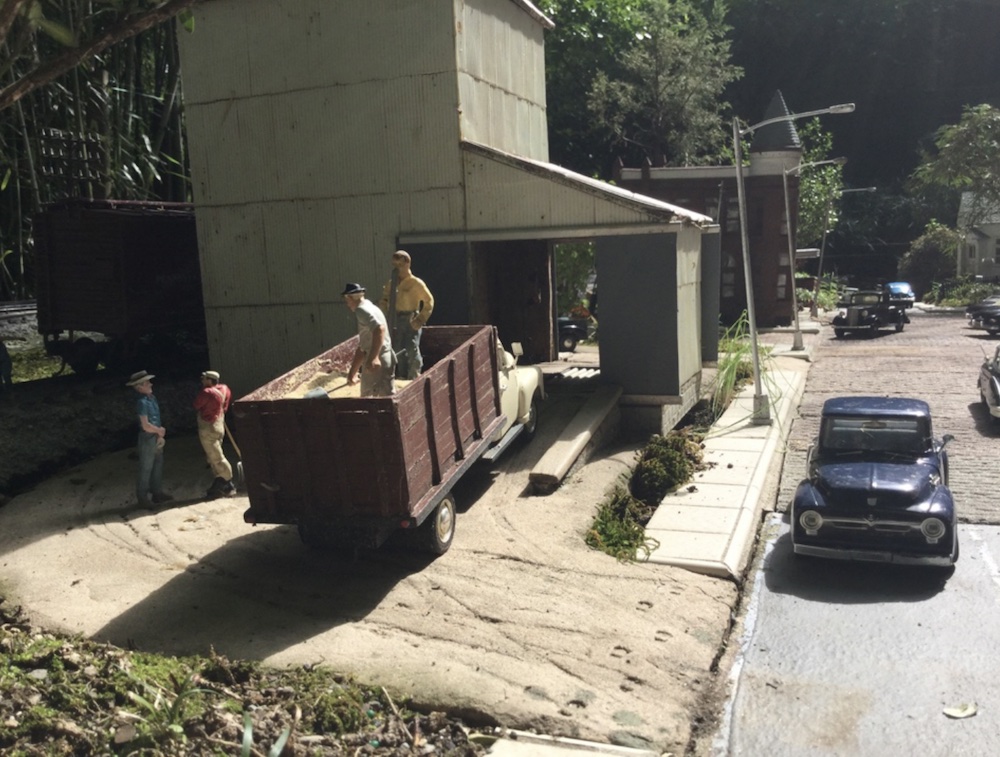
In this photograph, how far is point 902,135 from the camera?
216 feet

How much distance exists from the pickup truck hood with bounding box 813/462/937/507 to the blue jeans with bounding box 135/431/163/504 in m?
8.43

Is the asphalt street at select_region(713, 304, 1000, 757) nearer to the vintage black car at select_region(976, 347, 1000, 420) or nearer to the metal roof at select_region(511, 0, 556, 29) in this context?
the vintage black car at select_region(976, 347, 1000, 420)

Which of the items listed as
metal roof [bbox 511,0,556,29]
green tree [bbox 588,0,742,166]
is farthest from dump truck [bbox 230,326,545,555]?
green tree [bbox 588,0,742,166]

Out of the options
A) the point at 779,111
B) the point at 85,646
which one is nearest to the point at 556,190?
the point at 85,646

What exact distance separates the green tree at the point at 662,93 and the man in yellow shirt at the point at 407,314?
32.1m

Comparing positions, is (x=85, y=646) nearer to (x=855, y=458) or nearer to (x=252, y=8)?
(x=855, y=458)

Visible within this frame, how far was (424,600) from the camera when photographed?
9195 mm

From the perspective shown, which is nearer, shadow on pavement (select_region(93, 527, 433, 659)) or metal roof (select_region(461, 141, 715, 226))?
shadow on pavement (select_region(93, 527, 433, 659))

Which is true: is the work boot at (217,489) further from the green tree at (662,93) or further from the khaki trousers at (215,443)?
the green tree at (662,93)

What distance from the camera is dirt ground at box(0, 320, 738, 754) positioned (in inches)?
300

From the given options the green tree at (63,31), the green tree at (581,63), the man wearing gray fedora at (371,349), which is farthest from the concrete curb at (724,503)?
the green tree at (581,63)

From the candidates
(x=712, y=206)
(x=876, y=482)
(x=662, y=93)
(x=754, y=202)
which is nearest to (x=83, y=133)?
(x=876, y=482)

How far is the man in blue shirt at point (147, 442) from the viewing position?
1161 cm

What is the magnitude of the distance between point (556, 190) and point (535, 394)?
340 cm
